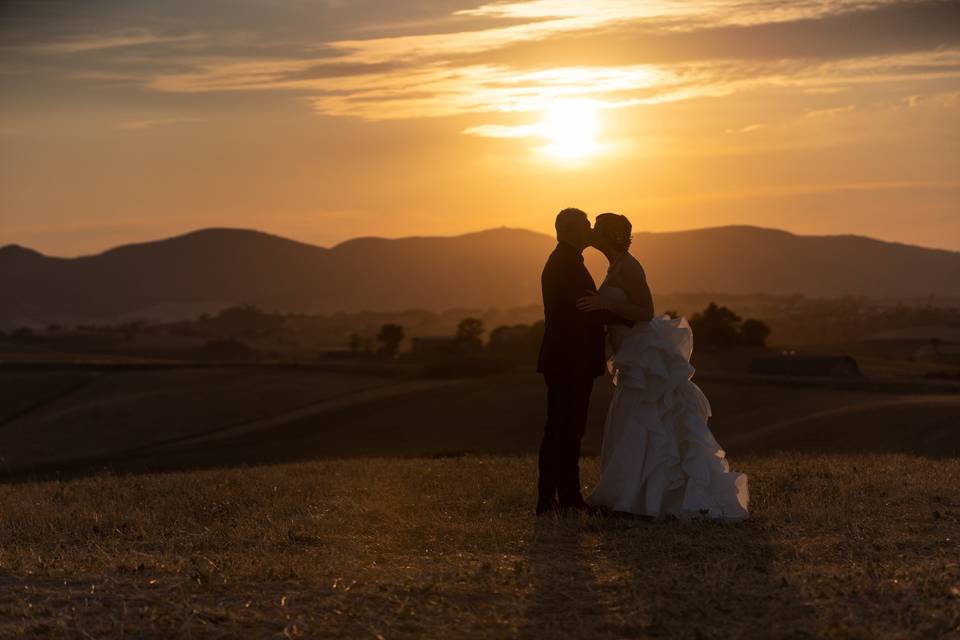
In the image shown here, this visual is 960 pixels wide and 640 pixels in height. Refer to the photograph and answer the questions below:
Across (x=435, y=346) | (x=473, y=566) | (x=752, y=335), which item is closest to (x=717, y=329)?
(x=752, y=335)

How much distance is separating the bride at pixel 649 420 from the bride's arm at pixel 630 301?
0.01m

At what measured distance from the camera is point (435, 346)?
11444cm

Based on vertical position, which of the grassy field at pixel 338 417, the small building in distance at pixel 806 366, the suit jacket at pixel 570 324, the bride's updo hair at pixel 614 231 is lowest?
the grassy field at pixel 338 417

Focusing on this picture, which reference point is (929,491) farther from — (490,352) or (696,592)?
(490,352)

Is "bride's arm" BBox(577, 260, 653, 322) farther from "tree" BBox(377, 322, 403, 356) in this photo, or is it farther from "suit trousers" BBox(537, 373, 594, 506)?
"tree" BBox(377, 322, 403, 356)

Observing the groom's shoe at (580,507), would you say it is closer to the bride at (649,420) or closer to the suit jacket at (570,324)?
the bride at (649,420)

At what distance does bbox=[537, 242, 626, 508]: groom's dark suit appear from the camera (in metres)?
12.9

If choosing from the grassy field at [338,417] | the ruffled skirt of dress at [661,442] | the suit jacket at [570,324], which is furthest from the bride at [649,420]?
the grassy field at [338,417]

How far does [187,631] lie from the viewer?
25.6 ft

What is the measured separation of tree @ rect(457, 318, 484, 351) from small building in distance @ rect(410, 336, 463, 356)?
0.65 metres

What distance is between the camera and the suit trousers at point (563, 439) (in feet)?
42.3

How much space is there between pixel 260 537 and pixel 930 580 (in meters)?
5.97

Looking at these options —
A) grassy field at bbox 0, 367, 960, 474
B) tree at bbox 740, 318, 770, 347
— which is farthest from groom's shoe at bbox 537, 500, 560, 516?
tree at bbox 740, 318, 770, 347

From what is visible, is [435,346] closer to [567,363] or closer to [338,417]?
[338,417]
